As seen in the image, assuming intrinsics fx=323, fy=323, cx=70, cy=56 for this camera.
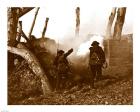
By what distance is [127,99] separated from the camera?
7.54ft

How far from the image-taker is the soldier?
2.31 meters

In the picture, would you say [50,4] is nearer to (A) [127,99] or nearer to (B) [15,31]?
(B) [15,31]

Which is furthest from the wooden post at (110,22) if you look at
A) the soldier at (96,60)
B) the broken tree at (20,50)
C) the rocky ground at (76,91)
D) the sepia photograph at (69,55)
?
the broken tree at (20,50)

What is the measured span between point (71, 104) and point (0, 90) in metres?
0.54

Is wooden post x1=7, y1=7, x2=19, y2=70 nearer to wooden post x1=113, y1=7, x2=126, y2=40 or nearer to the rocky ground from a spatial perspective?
the rocky ground

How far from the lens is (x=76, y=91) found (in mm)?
2326

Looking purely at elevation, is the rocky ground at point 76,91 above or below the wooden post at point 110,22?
below

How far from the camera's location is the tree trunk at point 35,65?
2355 mm

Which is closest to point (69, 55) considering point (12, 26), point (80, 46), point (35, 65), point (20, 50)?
point (80, 46)

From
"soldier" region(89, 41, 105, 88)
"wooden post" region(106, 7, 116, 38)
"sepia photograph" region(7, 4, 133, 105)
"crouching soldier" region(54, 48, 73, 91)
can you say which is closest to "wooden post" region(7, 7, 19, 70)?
"sepia photograph" region(7, 4, 133, 105)

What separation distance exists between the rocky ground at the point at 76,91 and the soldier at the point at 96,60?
4 centimetres

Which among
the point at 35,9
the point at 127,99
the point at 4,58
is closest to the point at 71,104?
the point at 127,99

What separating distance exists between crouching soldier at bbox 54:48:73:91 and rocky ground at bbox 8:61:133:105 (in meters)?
0.07
